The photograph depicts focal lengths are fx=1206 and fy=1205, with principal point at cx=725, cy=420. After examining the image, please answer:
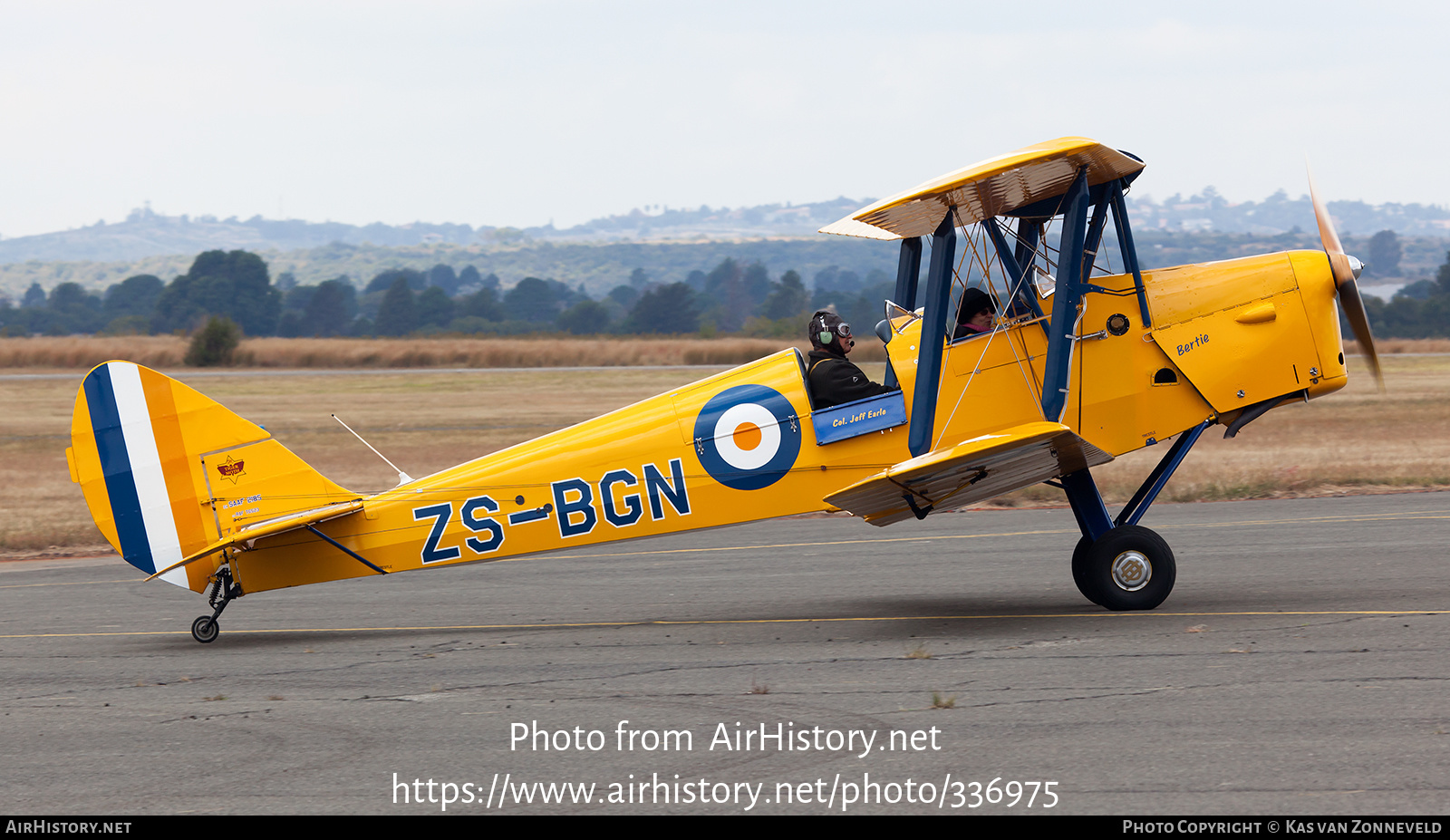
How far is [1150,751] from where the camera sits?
17.9 ft

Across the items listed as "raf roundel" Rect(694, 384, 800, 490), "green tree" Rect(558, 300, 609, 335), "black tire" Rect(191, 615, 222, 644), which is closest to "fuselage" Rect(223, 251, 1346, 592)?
"raf roundel" Rect(694, 384, 800, 490)

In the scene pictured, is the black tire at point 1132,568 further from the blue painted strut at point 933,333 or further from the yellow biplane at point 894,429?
the blue painted strut at point 933,333

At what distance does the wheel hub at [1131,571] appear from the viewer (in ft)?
27.9

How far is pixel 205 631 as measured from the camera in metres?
9.23

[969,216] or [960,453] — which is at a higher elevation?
[969,216]

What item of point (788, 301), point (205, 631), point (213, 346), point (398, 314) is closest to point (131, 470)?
point (205, 631)

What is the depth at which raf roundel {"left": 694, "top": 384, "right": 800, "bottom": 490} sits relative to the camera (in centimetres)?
883

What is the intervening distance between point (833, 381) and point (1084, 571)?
7.42 ft

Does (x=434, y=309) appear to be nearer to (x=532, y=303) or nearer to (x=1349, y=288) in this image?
(x=532, y=303)

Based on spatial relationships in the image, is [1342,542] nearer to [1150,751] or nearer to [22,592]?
[1150,751]

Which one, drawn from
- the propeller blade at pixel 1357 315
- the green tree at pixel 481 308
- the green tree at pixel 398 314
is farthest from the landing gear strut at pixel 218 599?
the green tree at pixel 481 308
